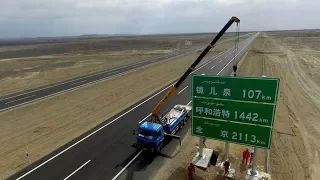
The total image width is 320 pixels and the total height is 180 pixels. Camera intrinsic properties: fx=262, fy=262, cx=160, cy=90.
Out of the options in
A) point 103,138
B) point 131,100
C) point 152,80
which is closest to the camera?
point 103,138

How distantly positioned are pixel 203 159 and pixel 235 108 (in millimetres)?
5204

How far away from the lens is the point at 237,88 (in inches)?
623

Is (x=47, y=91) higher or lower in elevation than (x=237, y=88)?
lower

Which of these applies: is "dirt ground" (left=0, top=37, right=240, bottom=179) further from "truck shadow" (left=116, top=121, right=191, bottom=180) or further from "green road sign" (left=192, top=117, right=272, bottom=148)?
"green road sign" (left=192, top=117, right=272, bottom=148)

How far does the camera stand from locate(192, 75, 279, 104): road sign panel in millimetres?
14844

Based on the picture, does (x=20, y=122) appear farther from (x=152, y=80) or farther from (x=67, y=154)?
(x=152, y=80)

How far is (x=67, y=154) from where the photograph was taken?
69.9ft

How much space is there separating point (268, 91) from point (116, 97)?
26.1 m

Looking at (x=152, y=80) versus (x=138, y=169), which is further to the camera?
(x=152, y=80)

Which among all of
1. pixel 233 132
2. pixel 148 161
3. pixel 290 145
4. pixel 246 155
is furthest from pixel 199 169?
pixel 290 145

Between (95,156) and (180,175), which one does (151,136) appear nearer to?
Answer: (180,175)

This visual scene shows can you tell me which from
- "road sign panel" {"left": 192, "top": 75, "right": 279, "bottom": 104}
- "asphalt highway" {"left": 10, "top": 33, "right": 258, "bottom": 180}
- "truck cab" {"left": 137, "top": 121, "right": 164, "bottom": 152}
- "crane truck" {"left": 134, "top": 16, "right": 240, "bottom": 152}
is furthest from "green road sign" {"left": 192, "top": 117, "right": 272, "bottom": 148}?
"asphalt highway" {"left": 10, "top": 33, "right": 258, "bottom": 180}

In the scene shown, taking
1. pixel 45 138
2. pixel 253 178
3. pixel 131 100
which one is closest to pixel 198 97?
pixel 253 178

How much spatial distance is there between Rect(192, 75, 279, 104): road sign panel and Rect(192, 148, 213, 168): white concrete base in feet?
16.9
